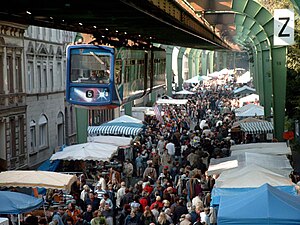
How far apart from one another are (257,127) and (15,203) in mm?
18553

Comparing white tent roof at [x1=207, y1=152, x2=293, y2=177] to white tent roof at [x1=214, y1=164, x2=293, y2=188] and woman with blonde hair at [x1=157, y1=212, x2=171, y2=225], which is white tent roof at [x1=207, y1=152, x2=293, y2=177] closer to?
white tent roof at [x1=214, y1=164, x2=293, y2=188]

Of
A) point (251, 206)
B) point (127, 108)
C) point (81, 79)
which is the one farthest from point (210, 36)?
point (251, 206)

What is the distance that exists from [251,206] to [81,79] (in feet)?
40.3

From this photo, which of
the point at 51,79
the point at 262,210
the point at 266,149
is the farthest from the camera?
the point at 51,79

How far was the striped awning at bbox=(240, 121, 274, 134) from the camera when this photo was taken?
32.9 m

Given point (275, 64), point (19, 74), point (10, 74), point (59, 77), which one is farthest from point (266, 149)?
point (59, 77)

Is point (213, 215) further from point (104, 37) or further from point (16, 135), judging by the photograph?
point (16, 135)

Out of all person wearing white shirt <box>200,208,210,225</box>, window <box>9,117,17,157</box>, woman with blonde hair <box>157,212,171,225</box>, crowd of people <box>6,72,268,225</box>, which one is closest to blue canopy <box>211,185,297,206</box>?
crowd of people <box>6,72,268,225</box>

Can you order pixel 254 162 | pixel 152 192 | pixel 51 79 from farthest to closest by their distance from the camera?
pixel 51 79, pixel 152 192, pixel 254 162

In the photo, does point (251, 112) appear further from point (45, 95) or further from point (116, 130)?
point (45, 95)

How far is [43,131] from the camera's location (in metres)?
42.1

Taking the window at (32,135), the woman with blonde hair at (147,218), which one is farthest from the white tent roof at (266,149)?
the window at (32,135)

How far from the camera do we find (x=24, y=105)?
3734 centimetres

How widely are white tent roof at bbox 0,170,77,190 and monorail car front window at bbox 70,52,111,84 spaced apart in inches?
213
